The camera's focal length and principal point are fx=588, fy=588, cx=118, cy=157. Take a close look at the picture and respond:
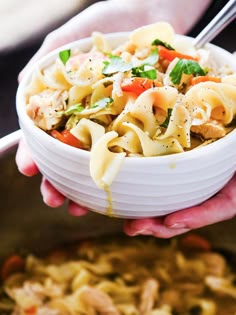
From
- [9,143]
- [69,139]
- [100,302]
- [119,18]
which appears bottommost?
[100,302]

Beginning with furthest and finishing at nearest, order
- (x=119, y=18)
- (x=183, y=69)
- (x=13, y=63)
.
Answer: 1. (x=13, y=63)
2. (x=119, y=18)
3. (x=183, y=69)

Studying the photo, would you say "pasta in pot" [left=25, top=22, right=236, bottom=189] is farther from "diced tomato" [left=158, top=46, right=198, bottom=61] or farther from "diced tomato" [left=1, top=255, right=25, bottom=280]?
"diced tomato" [left=1, top=255, right=25, bottom=280]

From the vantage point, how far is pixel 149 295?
1.25 meters

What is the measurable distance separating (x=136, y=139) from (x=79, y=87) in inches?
5.6

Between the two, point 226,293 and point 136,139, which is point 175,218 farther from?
point 226,293

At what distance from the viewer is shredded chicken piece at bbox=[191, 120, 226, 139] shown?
0.86 m

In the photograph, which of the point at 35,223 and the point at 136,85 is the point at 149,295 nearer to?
the point at 35,223

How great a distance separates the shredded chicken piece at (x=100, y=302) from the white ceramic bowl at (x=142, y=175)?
35 cm

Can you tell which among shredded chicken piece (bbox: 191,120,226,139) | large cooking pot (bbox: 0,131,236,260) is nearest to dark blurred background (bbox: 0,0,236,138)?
large cooking pot (bbox: 0,131,236,260)

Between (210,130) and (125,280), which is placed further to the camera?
(125,280)

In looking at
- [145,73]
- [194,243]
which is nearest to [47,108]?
[145,73]

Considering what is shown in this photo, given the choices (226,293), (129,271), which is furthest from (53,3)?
(226,293)

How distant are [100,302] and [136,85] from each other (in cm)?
53

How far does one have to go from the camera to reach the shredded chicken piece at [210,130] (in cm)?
86
